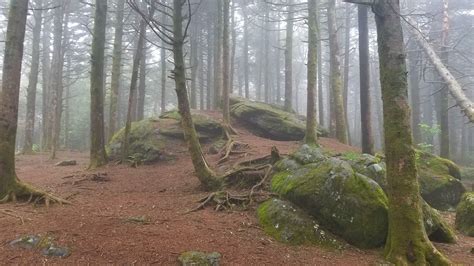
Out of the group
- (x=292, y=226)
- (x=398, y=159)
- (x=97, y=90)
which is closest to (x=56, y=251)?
(x=292, y=226)

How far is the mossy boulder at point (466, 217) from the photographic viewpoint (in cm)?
740

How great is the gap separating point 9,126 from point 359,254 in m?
6.96

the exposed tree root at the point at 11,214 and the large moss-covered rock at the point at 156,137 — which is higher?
the large moss-covered rock at the point at 156,137

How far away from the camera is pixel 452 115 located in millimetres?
30719

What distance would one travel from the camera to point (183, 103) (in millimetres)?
8344

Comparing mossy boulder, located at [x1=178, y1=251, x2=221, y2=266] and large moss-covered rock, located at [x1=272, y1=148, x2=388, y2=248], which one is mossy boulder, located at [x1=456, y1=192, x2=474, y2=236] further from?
mossy boulder, located at [x1=178, y1=251, x2=221, y2=266]

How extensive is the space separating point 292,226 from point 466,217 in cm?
443

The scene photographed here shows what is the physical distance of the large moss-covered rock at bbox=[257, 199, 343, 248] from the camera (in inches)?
226

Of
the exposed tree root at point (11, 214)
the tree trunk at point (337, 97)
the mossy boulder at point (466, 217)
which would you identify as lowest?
the mossy boulder at point (466, 217)

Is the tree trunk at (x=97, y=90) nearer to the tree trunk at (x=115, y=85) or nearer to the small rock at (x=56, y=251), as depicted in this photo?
the tree trunk at (x=115, y=85)

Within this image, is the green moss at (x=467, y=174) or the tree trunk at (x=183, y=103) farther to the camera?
the green moss at (x=467, y=174)

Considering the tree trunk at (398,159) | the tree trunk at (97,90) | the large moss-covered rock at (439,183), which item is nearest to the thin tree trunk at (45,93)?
the tree trunk at (97,90)

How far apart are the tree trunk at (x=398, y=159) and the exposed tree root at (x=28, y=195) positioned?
19.9 ft

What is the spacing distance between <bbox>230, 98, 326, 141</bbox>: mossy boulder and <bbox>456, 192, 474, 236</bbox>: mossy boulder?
337 inches
